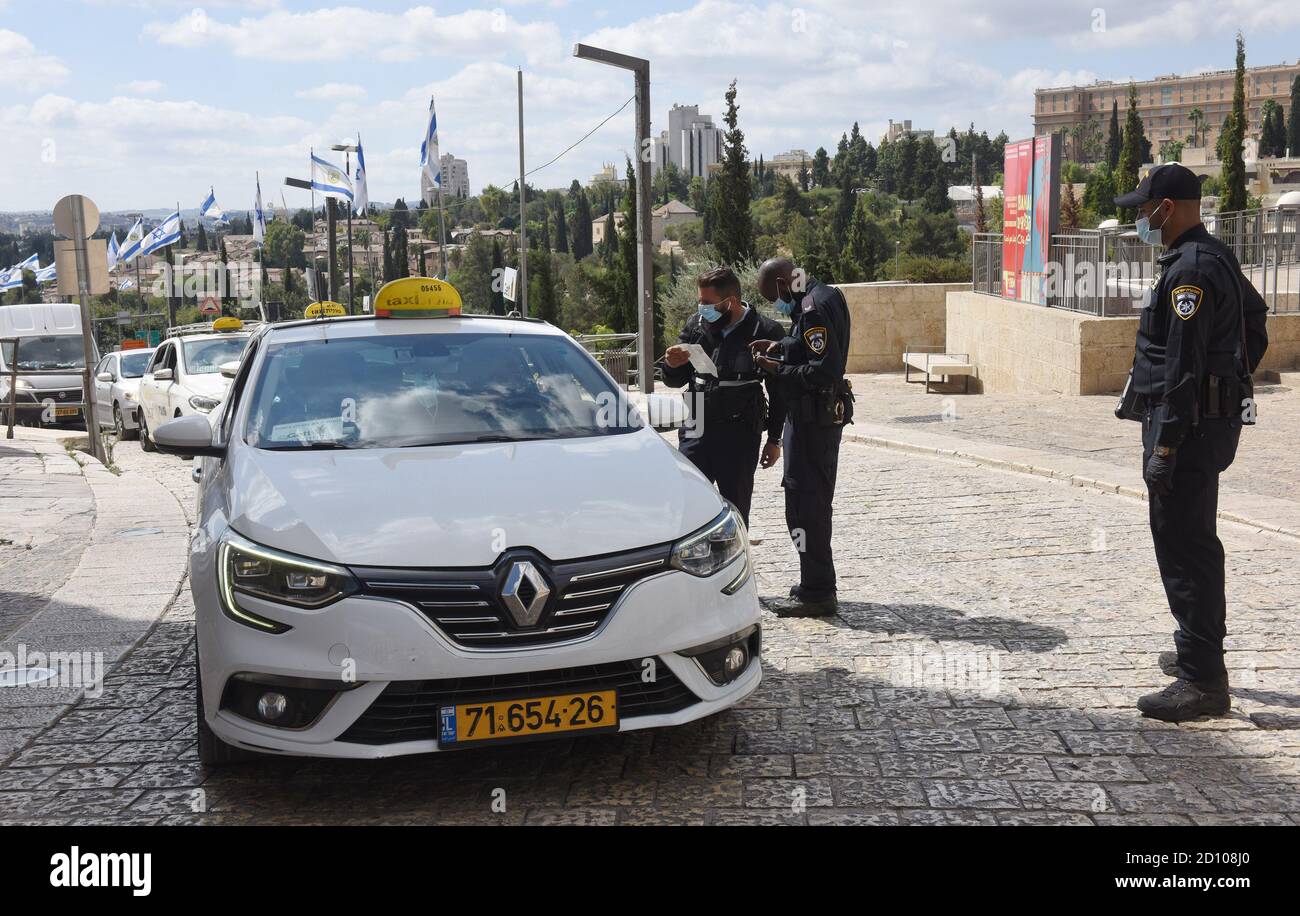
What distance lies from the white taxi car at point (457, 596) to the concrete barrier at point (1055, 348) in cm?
1407

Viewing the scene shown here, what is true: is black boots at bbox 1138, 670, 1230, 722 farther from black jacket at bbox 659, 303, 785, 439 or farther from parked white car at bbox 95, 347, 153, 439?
parked white car at bbox 95, 347, 153, 439

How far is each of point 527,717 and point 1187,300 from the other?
275 cm

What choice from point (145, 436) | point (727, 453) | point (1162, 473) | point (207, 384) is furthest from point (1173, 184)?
point (145, 436)

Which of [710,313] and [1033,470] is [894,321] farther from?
[710,313]

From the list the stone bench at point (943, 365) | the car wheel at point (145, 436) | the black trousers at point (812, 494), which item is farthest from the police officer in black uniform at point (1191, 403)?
→ the stone bench at point (943, 365)

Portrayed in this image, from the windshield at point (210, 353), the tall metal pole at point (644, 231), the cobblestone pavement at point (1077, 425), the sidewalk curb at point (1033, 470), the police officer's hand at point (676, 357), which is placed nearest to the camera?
the police officer's hand at point (676, 357)

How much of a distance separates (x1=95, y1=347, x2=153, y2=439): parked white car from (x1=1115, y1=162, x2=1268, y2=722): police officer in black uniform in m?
17.4

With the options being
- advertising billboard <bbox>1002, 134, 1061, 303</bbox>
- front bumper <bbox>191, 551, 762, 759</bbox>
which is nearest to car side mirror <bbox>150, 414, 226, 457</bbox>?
front bumper <bbox>191, 551, 762, 759</bbox>

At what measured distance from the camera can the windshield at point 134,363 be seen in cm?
2114

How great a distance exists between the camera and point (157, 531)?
966cm

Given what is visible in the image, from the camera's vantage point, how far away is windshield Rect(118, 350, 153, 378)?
21.1 metres

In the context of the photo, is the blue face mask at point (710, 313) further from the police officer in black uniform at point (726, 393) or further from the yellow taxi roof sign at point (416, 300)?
the yellow taxi roof sign at point (416, 300)

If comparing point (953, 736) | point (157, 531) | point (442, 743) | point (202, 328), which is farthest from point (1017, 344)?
point (442, 743)
